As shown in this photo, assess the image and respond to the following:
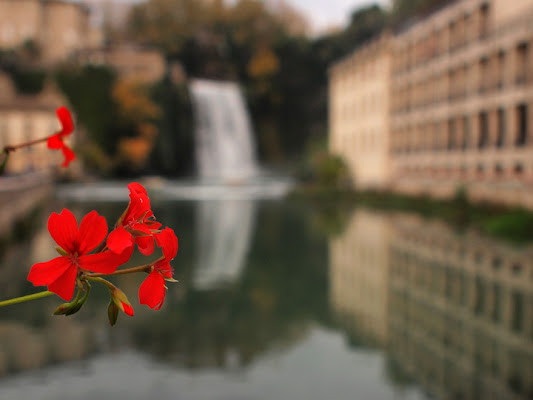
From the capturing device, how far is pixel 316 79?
74.7 m

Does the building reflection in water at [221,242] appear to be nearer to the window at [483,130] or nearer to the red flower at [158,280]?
the red flower at [158,280]

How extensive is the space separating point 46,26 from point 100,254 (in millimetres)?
81308

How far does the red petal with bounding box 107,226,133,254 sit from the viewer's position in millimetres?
959

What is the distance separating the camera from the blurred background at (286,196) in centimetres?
811

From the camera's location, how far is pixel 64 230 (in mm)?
1007

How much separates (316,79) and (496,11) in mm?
46434

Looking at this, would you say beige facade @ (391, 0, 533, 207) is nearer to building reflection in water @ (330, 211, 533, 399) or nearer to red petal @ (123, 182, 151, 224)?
building reflection in water @ (330, 211, 533, 399)

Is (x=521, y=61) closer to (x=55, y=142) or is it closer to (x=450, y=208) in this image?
(x=450, y=208)

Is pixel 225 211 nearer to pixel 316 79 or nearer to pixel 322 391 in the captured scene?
pixel 322 391

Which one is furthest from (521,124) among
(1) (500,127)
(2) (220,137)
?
(2) (220,137)

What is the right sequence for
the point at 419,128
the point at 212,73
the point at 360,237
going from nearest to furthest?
the point at 360,237 < the point at 419,128 < the point at 212,73

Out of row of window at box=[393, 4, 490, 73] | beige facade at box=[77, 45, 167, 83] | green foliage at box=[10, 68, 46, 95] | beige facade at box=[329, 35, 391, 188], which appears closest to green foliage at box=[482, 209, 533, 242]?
row of window at box=[393, 4, 490, 73]

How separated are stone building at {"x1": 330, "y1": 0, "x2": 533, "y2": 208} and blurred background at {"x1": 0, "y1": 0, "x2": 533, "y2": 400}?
0.51 feet

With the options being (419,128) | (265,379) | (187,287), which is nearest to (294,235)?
(187,287)
